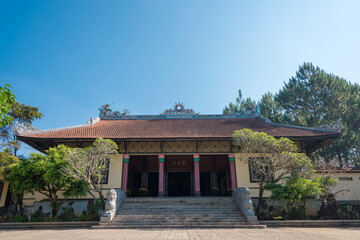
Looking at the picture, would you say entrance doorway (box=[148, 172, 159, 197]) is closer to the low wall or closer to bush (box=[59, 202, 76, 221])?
the low wall

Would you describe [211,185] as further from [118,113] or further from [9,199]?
[9,199]

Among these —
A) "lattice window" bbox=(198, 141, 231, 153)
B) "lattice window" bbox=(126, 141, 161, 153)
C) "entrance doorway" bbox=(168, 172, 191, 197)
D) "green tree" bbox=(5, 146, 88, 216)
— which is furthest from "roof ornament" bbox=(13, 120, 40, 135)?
"lattice window" bbox=(198, 141, 231, 153)

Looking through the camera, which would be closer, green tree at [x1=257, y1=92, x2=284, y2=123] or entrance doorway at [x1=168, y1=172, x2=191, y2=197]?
entrance doorway at [x1=168, y1=172, x2=191, y2=197]

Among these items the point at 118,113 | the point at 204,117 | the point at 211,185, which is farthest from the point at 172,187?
the point at 118,113

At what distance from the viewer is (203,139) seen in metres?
13.0

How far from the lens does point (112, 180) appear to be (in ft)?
42.3

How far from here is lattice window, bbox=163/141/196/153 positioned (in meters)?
13.4

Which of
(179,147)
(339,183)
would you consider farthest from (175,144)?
(339,183)

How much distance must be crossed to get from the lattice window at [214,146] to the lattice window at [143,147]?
2492mm

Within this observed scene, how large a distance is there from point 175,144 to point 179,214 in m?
4.51

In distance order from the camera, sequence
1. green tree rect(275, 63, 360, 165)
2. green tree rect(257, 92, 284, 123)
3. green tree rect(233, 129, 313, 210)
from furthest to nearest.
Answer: green tree rect(257, 92, 284, 123)
green tree rect(275, 63, 360, 165)
green tree rect(233, 129, 313, 210)

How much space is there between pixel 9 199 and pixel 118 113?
9036mm

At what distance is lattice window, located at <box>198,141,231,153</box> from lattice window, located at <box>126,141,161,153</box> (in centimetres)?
249

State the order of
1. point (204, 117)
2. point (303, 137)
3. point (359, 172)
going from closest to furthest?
1. point (303, 137)
2. point (359, 172)
3. point (204, 117)
